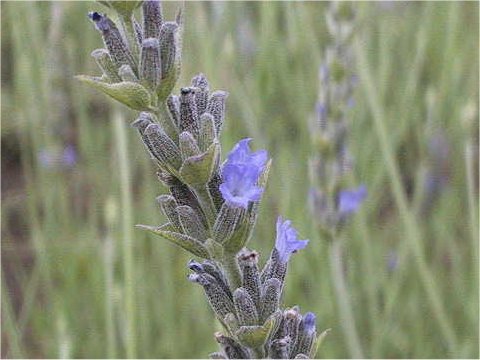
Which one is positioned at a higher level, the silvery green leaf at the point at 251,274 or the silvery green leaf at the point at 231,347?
the silvery green leaf at the point at 251,274

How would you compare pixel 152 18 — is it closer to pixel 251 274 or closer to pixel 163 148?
pixel 163 148

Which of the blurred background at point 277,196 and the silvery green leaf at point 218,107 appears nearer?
the silvery green leaf at point 218,107

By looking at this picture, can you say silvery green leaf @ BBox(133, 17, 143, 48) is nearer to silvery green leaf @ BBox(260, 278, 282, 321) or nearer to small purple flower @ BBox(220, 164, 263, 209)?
small purple flower @ BBox(220, 164, 263, 209)

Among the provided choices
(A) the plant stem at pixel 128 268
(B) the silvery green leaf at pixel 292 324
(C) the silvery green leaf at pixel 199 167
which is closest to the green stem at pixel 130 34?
(C) the silvery green leaf at pixel 199 167

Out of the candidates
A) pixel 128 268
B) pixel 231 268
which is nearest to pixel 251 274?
pixel 231 268

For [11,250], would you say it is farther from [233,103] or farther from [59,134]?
[233,103]

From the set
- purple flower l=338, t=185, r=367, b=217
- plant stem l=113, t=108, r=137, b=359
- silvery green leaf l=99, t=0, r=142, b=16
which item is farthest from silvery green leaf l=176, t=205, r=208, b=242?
purple flower l=338, t=185, r=367, b=217

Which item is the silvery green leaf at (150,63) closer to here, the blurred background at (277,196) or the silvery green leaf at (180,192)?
the silvery green leaf at (180,192)
